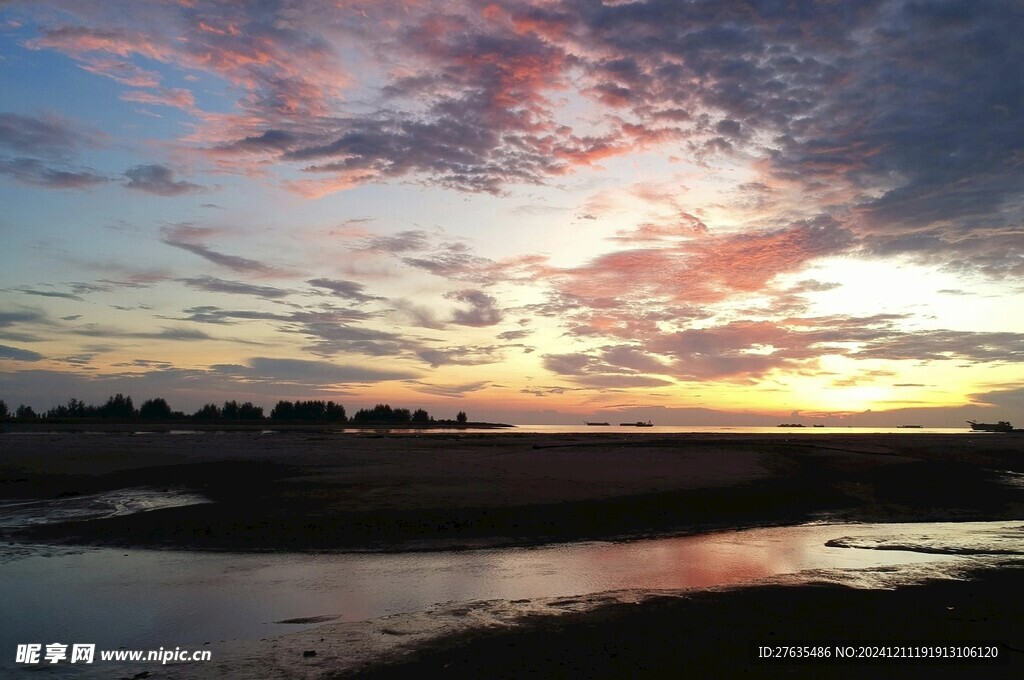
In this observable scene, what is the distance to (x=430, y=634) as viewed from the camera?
34.7ft

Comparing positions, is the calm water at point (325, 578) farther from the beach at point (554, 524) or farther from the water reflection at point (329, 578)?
the beach at point (554, 524)

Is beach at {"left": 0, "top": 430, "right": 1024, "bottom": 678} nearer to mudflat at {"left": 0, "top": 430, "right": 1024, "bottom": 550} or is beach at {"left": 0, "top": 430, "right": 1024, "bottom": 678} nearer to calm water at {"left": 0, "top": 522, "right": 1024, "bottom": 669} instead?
mudflat at {"left": 0, "top": 430, "right": 1024, "bottom": 550}

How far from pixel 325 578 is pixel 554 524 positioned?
8.89m

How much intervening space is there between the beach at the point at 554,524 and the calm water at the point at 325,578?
1076 millimetres

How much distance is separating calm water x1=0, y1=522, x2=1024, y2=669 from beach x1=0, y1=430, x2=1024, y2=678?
42.4 inches

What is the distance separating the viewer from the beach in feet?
31.7

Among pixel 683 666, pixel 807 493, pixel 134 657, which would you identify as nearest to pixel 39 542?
pixel 134 657

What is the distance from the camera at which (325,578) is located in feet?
48.3

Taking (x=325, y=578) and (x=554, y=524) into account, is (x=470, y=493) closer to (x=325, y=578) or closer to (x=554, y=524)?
(x=554, y=524)

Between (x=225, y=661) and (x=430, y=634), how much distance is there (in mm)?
3156

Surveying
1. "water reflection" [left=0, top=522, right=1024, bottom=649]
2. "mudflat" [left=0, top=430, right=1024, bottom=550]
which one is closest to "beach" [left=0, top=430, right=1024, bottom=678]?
"mudflat" [left=0, top=430, right=1024, bottom=550]

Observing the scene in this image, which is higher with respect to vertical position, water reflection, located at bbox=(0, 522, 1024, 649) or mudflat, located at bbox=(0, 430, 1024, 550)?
mudflat, located at bbox=(0, 430, 1024, 550)

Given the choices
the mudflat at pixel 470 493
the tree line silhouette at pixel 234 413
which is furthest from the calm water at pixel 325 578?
the tree line silhouette at pixel 234 413

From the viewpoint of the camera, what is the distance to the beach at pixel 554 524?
966cm
